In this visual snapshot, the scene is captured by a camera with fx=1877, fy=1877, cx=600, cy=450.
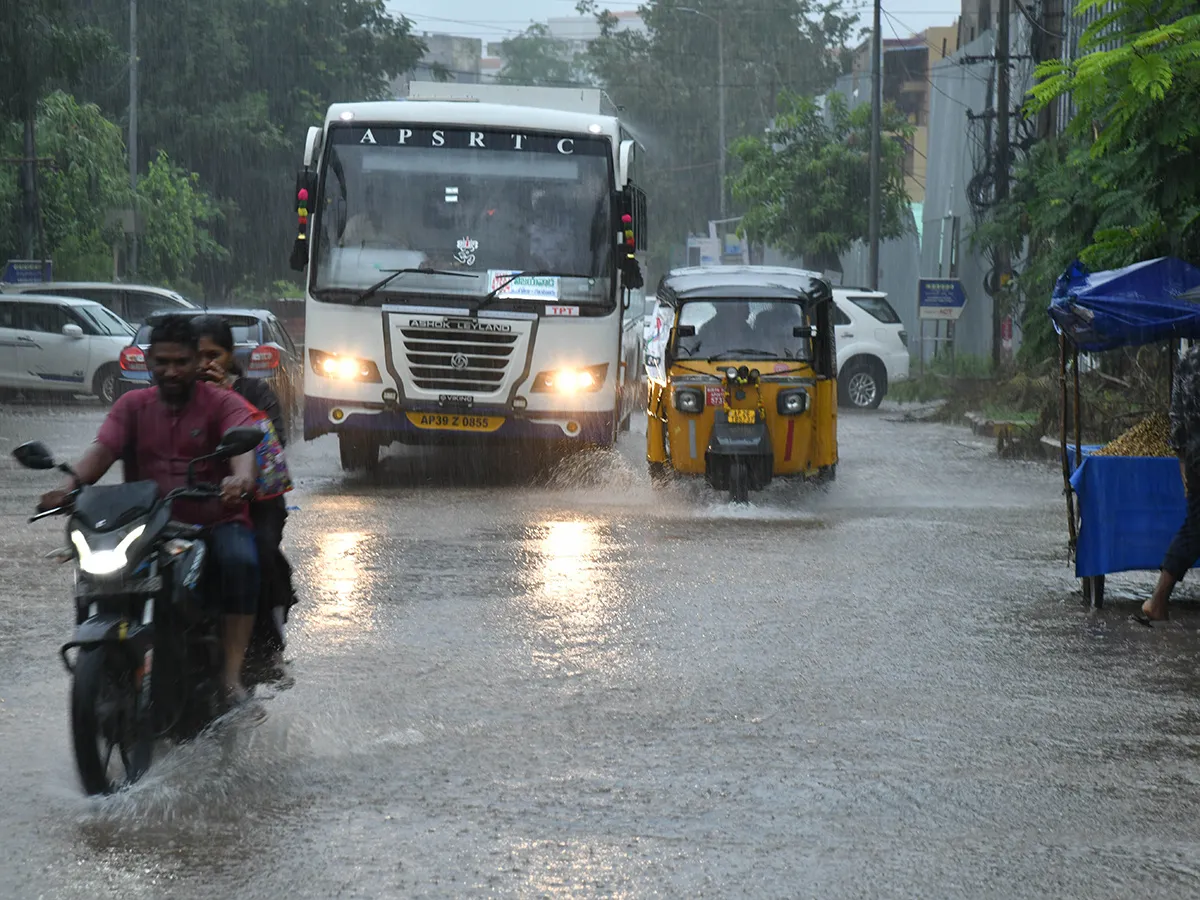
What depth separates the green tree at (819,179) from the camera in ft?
158

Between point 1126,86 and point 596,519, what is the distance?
5.25 meters

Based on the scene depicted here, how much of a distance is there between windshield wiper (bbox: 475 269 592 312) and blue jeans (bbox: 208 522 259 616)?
9.35 m

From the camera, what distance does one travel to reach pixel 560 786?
6.12m

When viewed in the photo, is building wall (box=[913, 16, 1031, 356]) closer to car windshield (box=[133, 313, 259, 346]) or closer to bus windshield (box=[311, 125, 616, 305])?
car windshield (box=[133, 313, 259, 346])

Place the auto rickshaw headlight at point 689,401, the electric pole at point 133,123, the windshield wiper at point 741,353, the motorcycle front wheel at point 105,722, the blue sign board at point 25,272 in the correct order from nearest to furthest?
the motorcycle front wheel at point 105,722, the auto rickshaw headlight at point 689,401, the windshield wiper at point 741,353, the blue sign board at point 25,272, the electric pole at point 133,123

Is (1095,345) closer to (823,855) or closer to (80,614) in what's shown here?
(823,855)

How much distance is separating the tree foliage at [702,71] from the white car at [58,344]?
2158 inches

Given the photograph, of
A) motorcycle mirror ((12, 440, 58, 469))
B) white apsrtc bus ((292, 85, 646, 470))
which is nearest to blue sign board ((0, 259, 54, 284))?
white apsrtc bus ((292, 85, 646, 470))

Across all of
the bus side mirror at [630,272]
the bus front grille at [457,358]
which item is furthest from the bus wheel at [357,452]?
the bus side mirror at [630,272]

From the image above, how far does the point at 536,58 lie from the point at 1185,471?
10995 cm

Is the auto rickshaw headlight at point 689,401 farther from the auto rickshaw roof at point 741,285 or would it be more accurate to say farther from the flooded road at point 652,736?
the flooded road at point 652,736

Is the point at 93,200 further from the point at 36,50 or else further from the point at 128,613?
the point at 128,613

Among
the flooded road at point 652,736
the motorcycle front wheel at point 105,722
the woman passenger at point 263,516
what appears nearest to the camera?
the flooded road at point 652,736

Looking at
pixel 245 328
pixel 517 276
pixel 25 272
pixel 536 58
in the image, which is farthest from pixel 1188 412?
pixel 536 58
